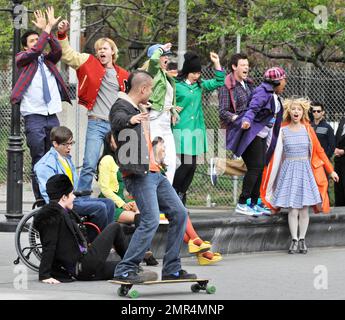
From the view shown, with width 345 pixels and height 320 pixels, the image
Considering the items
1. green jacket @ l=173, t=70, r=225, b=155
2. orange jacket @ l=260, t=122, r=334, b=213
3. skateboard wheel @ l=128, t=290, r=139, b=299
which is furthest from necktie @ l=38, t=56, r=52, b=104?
skateboard wheel @ l=128, t=290, r=139, b=299

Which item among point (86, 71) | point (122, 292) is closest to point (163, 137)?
point (86, 71)

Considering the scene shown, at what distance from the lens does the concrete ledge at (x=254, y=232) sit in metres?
12.7

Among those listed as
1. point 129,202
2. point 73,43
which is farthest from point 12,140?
point 73,43

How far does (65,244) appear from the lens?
34.4 ft

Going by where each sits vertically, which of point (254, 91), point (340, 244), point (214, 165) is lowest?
point (340, 244)

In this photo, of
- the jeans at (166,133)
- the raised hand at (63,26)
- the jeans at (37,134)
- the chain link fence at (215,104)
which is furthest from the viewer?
the chain link fence at (215,104)

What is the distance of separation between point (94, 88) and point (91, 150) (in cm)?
70

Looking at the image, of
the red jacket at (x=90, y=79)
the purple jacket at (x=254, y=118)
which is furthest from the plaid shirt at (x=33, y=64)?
the purple jacket at (x=254, y=118)

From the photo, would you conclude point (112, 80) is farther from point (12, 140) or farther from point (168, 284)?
point (168, 284)

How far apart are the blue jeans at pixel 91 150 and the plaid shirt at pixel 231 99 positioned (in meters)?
1.45

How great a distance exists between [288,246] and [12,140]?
11.8 feet

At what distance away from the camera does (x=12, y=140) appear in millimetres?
14320

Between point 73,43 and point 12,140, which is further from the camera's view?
point 73,43

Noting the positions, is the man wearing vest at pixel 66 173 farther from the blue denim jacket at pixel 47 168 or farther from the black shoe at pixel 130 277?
the black shoe at pixel 130 277
